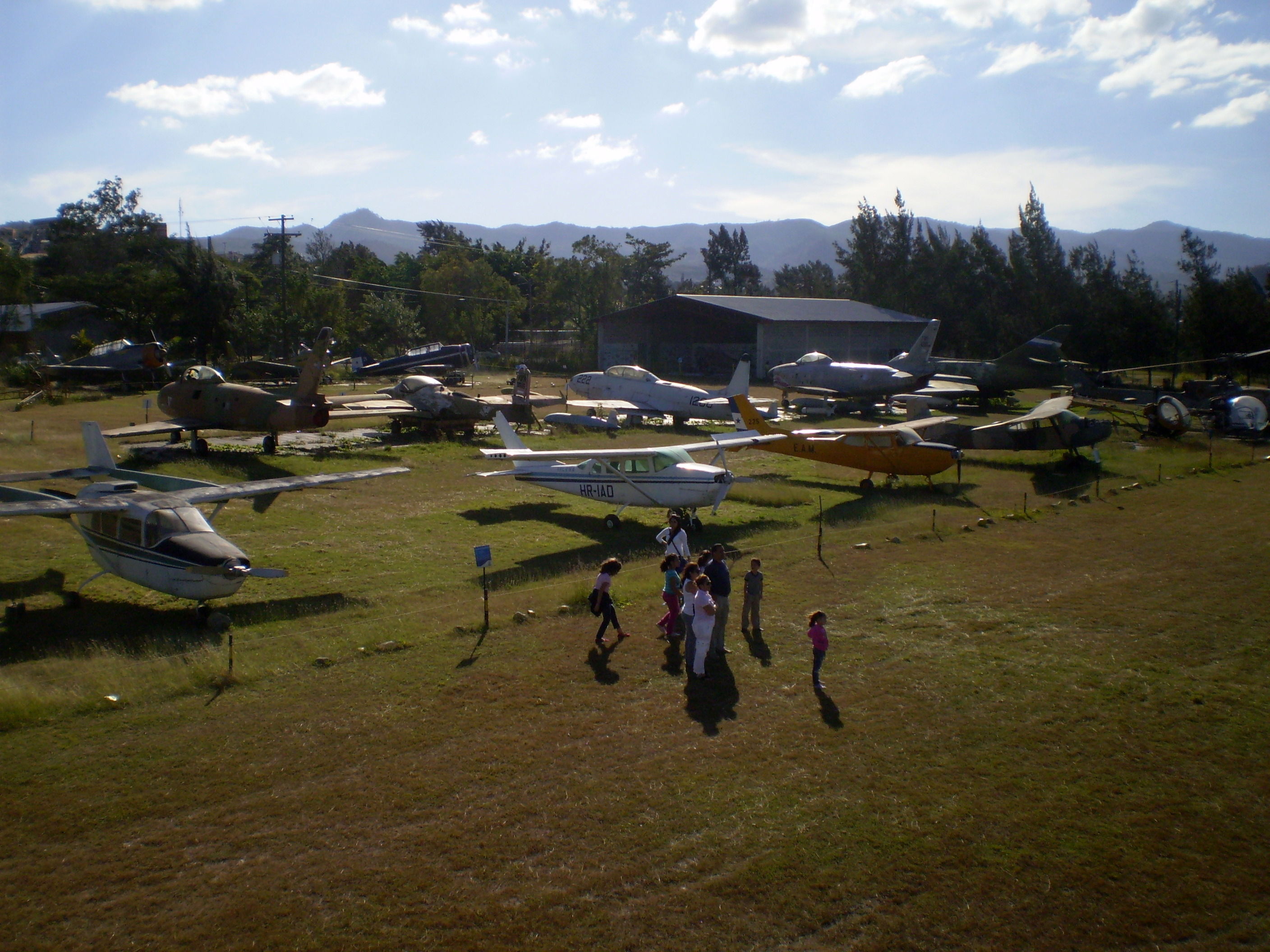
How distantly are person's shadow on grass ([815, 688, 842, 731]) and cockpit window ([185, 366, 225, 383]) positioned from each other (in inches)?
935

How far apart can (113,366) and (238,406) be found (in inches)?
969

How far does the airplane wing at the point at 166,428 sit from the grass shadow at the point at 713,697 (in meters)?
21.6

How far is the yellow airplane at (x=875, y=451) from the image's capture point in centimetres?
2289

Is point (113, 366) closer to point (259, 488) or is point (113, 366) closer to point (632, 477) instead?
point (259, 488)

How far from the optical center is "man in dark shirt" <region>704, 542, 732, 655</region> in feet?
35.3

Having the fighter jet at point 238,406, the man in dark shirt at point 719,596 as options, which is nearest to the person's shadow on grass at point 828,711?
the man in dark shirt at point 719,596

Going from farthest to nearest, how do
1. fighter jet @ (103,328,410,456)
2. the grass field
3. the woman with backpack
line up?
fighter jet @ (103,328,410,456) → the woman with backpack → the grass field

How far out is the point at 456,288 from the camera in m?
82.9

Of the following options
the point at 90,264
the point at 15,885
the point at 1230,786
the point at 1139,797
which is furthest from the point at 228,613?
the point at 90,264

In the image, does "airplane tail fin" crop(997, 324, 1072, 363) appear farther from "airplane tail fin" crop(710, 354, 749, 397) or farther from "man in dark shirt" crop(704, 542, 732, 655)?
"man in dark shirt" crop(704, 542, 732, 655)

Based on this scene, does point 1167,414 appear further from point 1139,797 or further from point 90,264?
point 90,264

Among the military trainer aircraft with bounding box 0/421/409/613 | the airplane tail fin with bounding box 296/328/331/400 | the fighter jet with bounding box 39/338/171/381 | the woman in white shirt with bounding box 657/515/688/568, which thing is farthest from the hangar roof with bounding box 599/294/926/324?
the military trainer aircraft with bounding box 0/421/409/613

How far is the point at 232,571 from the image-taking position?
38.3 feet

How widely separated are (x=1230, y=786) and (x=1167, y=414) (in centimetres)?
2758
